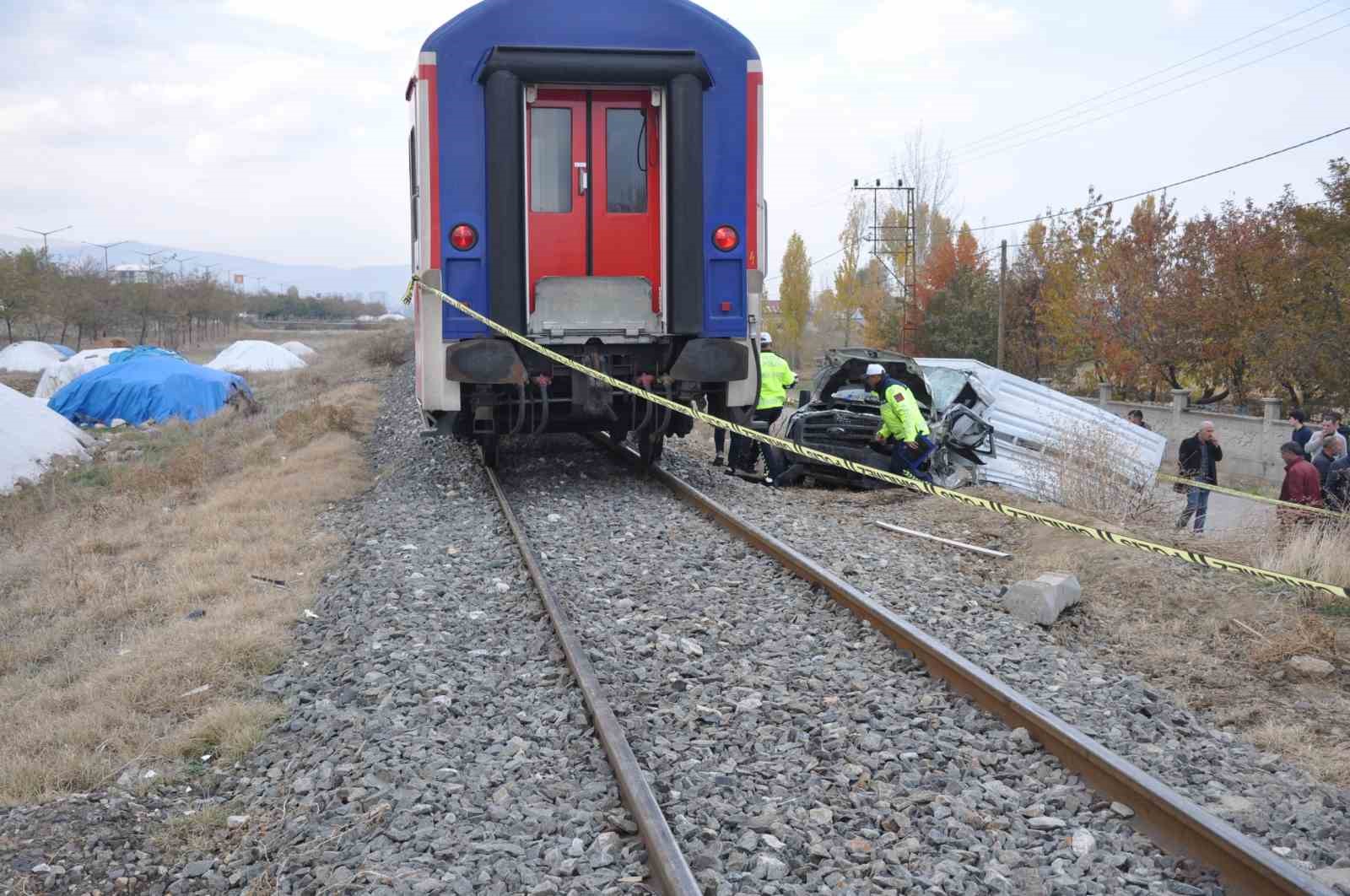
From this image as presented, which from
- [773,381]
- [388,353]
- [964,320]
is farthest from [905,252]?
[773,381]

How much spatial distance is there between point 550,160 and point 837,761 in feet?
20.5

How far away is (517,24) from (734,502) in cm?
424

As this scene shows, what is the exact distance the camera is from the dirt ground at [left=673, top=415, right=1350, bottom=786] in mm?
4828

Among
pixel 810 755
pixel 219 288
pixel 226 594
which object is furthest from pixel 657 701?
pixel 219 288

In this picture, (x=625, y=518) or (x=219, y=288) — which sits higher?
(x=219, y=288)

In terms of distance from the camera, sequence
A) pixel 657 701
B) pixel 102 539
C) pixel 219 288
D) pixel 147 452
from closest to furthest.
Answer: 1. pixel 657 701
2. pixel 102 539
3. pixel 147 452
4. pixel 219 288

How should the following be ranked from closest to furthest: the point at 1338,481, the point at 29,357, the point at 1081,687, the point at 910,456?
the point at 1081,687
the point at 910,456
the point at 1338,481
the point at 29,357

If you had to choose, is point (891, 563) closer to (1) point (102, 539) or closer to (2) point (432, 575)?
(2) point (432, 575)

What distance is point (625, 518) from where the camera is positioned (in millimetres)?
8703

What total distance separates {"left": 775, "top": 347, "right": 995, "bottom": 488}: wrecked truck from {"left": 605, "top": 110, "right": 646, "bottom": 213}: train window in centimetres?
368

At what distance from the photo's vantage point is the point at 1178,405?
25.9 metres

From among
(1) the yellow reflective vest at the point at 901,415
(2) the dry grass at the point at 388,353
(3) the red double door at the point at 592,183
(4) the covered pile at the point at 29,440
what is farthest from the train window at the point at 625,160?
(2) the dry grass at the point at 388,353

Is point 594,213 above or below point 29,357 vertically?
above

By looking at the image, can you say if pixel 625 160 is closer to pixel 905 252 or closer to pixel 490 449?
pixel 490 449
